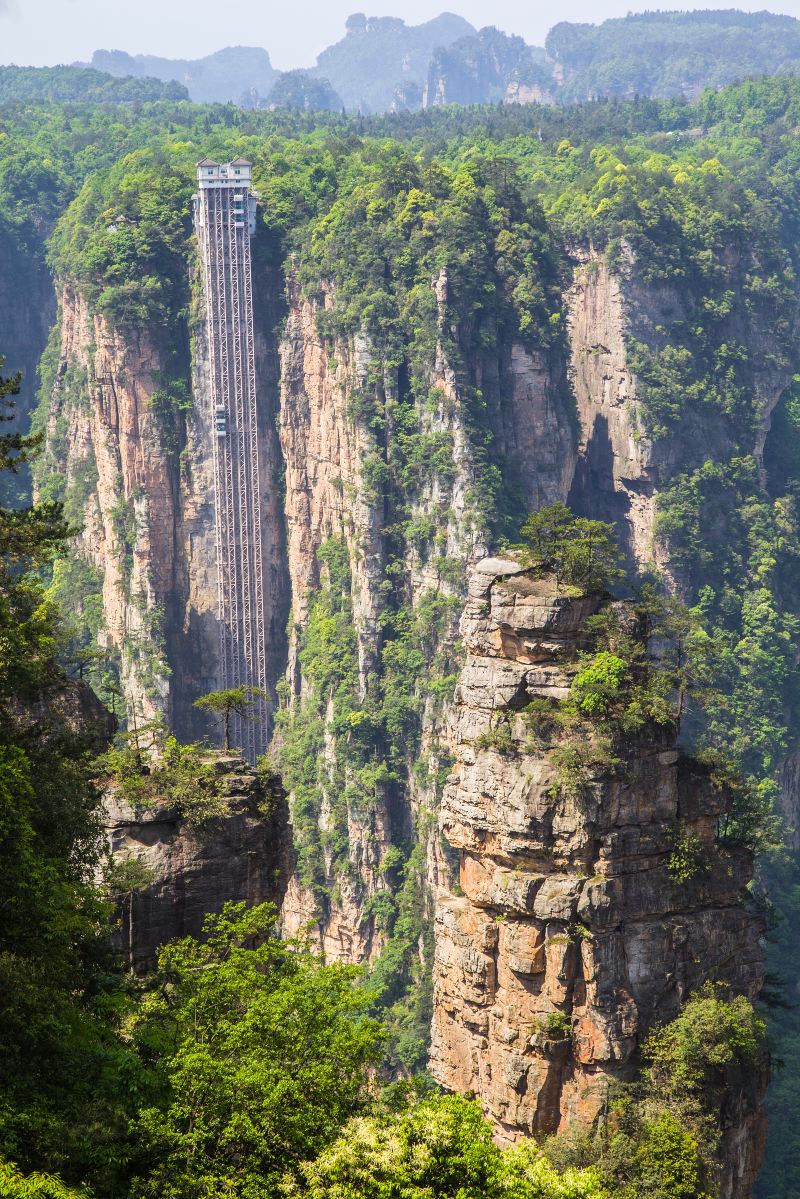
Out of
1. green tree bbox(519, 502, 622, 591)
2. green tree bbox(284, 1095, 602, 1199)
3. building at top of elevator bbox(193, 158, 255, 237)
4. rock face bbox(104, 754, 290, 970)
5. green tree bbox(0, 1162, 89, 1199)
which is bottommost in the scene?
green tree bbox(284, 1095, 602, 1199)

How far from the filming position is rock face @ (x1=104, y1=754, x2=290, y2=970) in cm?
3120

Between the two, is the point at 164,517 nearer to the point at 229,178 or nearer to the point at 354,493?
the point at 354,493

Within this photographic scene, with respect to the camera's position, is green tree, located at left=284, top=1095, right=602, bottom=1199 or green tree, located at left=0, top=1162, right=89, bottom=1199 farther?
green tree, located at left=284, top=1095, right=602, bottom=1199

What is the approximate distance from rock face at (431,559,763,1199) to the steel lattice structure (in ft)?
106

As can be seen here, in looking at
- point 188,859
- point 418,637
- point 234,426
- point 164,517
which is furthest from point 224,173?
point 188,859

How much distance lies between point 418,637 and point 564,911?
101ft

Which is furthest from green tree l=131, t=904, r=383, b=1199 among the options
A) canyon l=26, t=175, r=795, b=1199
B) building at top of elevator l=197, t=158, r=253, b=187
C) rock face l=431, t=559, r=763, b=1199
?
building at top of elevator l=197, t=158, r=253, b=187

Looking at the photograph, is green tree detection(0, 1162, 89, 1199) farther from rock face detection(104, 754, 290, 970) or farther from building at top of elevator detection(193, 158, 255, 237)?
building at top of elevator detection(193, 158, 255, 237)

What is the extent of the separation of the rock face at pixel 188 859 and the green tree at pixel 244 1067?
321 cm

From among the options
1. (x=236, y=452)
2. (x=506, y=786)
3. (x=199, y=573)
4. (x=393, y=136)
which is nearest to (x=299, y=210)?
(x=236, y=452)

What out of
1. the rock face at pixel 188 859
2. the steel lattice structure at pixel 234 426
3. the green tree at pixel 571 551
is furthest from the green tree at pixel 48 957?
the steel lattice structure at pixel 234 426

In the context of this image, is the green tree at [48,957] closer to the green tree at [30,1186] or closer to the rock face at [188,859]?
the green tree at [30,1186]

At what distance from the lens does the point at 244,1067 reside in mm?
23234

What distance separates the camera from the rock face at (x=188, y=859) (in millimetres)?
31203
